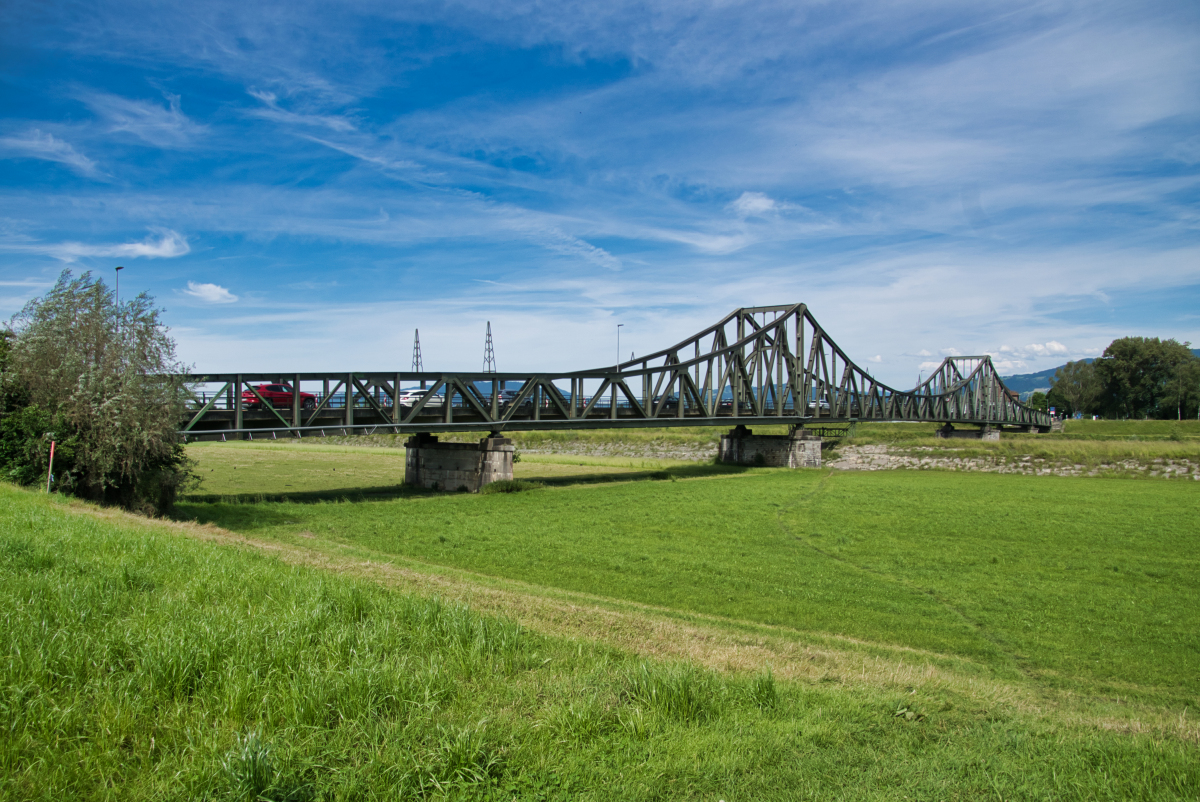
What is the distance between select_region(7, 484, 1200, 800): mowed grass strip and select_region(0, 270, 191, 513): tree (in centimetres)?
1722

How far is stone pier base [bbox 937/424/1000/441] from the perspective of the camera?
4397 inches

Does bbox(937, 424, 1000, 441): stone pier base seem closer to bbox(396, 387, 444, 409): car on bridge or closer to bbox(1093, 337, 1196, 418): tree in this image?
bbox(1093, 337, 1196, 418): tree

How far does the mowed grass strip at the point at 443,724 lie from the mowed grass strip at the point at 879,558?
584 cm

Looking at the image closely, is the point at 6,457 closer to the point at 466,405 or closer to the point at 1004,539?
the point at 466,405

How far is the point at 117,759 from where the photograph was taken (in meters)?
4.75

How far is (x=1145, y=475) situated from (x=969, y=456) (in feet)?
42.9

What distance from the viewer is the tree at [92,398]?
22.2m

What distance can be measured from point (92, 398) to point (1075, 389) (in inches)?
7041

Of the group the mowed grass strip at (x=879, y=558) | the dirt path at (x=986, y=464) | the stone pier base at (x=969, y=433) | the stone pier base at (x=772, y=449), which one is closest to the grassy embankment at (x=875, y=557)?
the mowed grass strip at (x=879, y=558)

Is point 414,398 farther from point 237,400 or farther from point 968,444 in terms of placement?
point 968,444

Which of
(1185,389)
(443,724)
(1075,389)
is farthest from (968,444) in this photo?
(1075,389)

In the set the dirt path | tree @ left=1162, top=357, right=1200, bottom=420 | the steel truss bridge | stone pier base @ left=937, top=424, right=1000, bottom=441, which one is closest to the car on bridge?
the steel truss bridge

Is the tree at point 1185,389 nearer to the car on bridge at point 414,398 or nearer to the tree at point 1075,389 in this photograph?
the tree at point 1075,389

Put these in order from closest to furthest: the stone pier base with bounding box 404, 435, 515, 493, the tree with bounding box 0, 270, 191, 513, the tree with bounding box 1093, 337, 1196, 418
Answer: the tree with bounding box 0, 270, 191, 513 → the stone pier base with bounding box 404, 435, 515, 493 → the tree with bounding box 1093, 337, 1196, 418
